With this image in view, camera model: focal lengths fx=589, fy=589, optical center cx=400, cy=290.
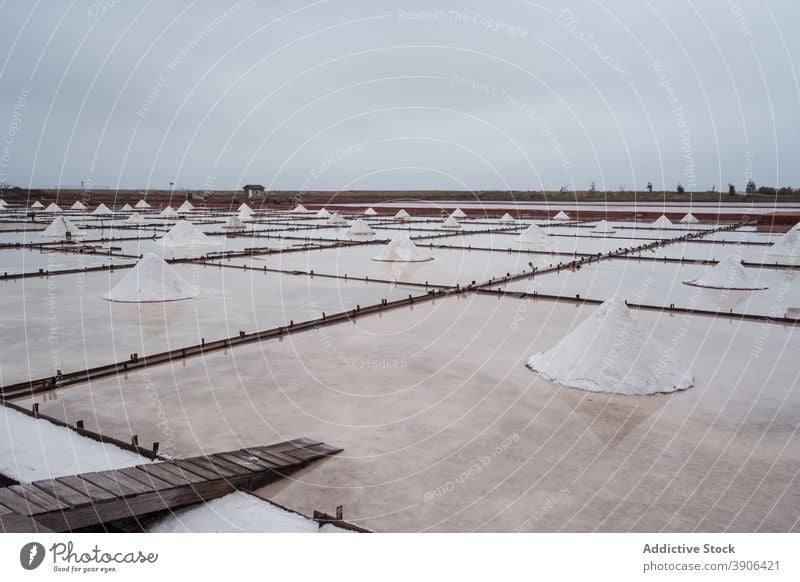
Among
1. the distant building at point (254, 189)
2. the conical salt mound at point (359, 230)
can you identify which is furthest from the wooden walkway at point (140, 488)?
the distant building at point (254, 189)

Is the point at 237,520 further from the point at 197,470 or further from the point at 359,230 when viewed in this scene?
the point at 359,230

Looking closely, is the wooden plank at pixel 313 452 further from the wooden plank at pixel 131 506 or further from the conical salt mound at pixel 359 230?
the conical salt mound at pixel 359 230

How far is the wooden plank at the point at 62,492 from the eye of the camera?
345 centimetres

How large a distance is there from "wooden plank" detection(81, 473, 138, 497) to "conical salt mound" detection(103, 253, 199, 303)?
7642 mm

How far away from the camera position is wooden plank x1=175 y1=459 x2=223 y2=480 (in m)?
3.99

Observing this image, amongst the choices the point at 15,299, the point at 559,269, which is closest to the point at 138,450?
the point at 15,299

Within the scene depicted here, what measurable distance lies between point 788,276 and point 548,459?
43.4 ft

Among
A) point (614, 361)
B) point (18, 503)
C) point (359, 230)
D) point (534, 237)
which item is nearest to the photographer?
point (18, 503)

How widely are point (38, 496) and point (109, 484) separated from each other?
39 cm

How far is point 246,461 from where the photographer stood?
436 centimetres

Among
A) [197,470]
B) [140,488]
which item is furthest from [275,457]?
[140,488]
